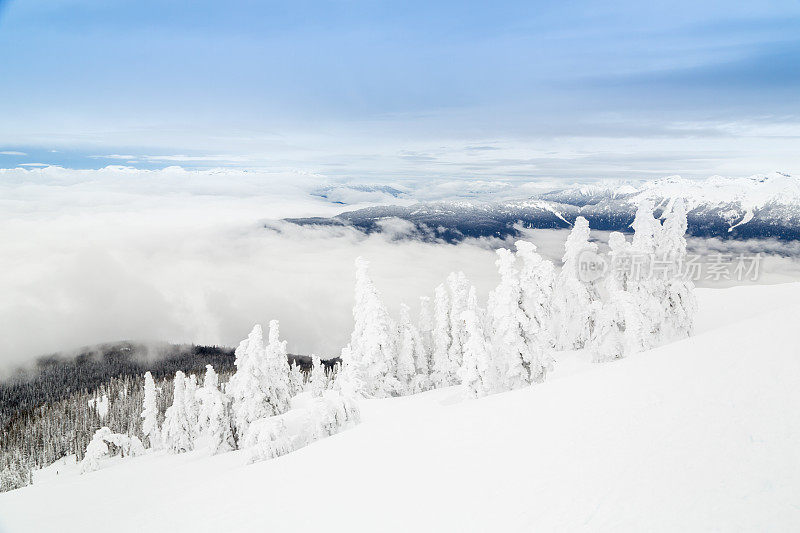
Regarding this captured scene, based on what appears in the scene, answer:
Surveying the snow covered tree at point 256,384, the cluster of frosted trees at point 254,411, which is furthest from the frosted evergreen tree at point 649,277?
the snow covered tree at point 256,384

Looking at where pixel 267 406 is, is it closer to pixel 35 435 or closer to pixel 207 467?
pixel 207 467

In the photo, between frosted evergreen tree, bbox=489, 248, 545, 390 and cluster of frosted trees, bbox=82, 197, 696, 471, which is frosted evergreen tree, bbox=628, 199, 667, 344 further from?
frosted evergreen tree, bbox=489, 248, 545, 390

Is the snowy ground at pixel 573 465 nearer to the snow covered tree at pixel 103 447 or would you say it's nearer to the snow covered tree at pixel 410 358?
the snow covered tree at pixel 410 358

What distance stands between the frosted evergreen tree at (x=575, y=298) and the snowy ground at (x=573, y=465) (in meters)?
25.3

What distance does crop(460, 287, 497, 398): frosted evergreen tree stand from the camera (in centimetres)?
3034

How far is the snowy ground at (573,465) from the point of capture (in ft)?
32.3

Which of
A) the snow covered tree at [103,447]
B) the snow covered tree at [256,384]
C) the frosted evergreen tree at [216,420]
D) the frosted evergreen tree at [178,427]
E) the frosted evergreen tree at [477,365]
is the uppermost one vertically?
the frosted evergreen tree at [477,365]

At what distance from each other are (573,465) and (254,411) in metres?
33.2

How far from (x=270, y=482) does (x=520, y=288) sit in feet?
67.0

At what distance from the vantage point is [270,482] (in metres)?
18.5

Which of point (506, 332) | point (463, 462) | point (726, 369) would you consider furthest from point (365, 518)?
point (506, 332)

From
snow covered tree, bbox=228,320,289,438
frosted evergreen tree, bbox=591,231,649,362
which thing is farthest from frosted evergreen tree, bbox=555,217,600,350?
snow covered tree, bbox=228,320,289,438

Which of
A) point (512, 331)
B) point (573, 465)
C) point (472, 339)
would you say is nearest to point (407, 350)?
point (472, 339)

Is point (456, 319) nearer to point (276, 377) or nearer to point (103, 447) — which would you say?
point (276, 377)
